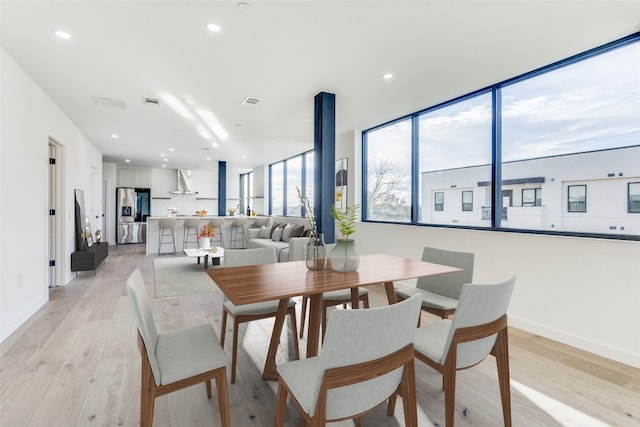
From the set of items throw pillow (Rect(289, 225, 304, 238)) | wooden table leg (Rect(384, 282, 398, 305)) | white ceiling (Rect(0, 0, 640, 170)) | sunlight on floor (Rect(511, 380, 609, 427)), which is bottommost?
sunlight on floor (Rect(511, 380, 609, 427))

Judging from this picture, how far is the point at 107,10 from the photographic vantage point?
219 centimetres

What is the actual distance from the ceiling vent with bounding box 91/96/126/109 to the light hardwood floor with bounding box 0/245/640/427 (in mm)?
2736

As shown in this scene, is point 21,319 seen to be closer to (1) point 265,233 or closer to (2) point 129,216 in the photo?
(1) point 265,233

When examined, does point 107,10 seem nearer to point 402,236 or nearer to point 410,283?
point 402,236

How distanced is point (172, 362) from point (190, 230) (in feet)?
24.2

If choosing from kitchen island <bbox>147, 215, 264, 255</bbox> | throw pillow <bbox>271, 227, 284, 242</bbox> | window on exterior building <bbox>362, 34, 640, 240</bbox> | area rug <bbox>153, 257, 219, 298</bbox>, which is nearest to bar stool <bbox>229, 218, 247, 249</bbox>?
kitchen island <bbox>147, 215, 264, 255</bbox>

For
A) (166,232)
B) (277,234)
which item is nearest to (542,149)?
(277,234)

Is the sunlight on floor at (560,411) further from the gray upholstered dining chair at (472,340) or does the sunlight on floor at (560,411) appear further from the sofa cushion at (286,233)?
the sofa cushion at (286,233)

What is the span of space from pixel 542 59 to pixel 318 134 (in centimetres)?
238

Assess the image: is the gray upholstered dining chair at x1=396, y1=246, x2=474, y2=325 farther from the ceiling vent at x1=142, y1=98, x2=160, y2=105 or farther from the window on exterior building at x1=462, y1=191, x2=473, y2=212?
the ceiling vent at x1=142, y1=98, x2=160, y2=105

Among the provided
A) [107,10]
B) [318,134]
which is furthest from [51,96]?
[318,134]

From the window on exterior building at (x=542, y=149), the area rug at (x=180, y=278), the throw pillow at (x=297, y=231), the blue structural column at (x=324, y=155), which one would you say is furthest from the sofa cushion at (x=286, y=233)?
the window on exterior building at (x=542, y=149)

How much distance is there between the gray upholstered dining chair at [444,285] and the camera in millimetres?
2262

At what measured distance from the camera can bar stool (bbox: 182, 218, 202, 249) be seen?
7.84m
